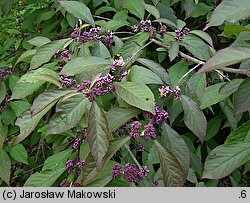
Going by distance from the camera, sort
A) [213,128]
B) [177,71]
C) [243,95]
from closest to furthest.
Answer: [243,95], [177,71], [213,128]

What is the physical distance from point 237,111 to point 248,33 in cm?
40

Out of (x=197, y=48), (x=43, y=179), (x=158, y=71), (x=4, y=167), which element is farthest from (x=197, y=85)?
(x=4, y=167)

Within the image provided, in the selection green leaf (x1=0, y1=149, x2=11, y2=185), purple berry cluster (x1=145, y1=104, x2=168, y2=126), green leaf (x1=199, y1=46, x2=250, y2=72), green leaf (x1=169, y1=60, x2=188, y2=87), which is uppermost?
green leaf (x1=199, y1=46, x2=250, y2=72)

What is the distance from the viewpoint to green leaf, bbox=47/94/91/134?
98 centimetres

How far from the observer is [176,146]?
1033 mm

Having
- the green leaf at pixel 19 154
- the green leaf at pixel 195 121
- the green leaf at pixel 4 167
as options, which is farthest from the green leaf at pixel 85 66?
the green leaf at pixel 19 154

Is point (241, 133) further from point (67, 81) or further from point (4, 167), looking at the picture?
point (4, 167)

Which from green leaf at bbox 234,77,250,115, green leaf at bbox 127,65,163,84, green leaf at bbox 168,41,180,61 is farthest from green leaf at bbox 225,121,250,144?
green leaf at bbox 168,41,180,61

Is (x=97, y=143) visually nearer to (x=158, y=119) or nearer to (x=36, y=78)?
(x=158, y=119)

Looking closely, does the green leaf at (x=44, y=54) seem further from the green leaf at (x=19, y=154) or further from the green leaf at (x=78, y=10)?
the green leaf at (x=19, y=154)

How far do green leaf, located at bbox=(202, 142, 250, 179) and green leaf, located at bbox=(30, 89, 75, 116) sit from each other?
35cm

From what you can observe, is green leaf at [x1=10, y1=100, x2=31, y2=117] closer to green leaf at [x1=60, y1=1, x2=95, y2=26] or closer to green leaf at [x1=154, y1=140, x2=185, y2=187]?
green leaf at [x1=60, y1=1, x2=95, y2=26]

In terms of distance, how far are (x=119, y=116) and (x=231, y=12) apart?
344 mm

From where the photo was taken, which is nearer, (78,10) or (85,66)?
(85,66)
